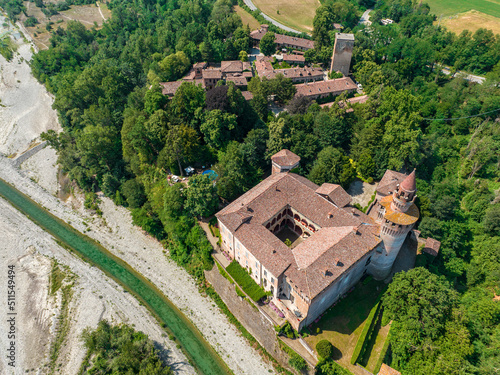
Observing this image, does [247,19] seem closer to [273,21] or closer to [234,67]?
[273,21]

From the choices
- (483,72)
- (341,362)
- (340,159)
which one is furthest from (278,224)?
A: (483,72)

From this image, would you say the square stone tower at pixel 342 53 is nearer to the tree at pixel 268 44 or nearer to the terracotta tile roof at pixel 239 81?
the tree at pixel 268 44

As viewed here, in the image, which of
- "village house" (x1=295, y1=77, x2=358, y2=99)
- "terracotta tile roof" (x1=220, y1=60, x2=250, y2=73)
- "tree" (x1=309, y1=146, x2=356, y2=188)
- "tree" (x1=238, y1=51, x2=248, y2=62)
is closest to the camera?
Answer: "tree" (x1=309, y1=146, x2=356, y2=188)

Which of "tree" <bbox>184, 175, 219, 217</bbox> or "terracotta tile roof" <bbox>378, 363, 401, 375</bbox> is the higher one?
"tree" <bbox>184, 175, 219, 217</bbox>

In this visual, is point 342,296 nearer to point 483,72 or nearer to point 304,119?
point 304,119

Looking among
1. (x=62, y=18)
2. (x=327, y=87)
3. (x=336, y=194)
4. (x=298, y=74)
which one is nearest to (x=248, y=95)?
(x=298, y=74)

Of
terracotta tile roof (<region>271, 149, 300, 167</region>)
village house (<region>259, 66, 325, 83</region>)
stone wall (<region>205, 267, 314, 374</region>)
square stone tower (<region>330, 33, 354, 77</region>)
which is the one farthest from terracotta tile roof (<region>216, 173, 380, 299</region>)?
square stone tower (<region>330, 33, 354, 77</region>)

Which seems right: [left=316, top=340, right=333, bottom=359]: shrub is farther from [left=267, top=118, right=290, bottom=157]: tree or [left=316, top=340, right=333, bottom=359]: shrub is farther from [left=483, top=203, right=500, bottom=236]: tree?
[left=483, top=203, right=500, bottom=236]: tree
